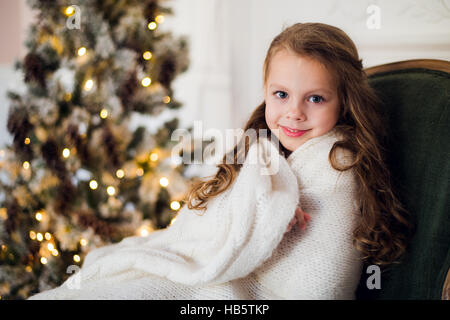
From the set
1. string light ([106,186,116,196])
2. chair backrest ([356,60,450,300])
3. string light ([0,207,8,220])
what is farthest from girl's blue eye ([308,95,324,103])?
string light ([0,207,8,220])

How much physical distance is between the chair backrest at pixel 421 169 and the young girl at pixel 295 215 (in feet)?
0.13

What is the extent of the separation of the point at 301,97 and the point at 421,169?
306mm

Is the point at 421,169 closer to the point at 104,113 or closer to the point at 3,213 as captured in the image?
the point at 104,113

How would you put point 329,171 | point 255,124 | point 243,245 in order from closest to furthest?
point 243,245
point 329,171
point 255,124

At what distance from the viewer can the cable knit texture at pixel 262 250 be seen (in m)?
0.72

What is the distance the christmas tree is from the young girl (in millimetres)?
616

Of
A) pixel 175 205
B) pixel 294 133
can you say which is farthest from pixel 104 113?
pixel 294 133

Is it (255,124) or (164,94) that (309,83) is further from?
(164,94)

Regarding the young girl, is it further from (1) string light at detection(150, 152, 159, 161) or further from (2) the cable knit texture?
(1) string light at detection(150, 152, 159, 161)

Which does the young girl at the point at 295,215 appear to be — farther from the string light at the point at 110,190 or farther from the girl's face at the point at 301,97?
the string light at the point at 110,190

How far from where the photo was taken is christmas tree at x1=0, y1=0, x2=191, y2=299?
1414 mm

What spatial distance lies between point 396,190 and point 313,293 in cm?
32

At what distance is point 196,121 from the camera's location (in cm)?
211

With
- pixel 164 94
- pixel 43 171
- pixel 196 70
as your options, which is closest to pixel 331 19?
pixel 164 94
